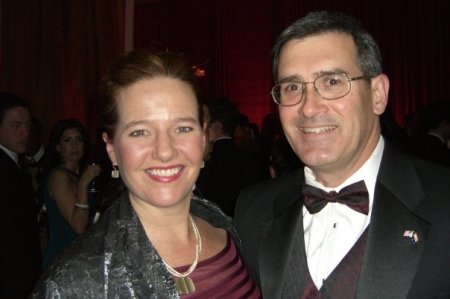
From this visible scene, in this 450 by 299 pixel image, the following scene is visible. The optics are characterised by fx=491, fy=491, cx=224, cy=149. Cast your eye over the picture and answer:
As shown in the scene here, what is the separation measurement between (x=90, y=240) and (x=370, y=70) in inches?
45.4

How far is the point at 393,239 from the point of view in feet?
5.35

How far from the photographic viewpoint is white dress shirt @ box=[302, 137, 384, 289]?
1.77 meters

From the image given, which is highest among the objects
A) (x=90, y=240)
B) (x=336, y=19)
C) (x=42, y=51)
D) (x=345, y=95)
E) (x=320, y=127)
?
(x=42, y=51)

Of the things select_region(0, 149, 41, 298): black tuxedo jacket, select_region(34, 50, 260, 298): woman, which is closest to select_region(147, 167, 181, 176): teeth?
select_region(34, 50, 260, 298): woman

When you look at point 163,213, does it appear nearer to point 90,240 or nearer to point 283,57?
point 90,240

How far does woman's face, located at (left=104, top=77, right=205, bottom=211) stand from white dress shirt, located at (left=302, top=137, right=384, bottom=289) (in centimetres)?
53

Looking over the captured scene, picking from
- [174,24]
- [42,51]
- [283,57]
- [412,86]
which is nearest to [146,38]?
[174,24]

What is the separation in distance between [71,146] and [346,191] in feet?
8.99

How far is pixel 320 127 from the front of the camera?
5.76ft

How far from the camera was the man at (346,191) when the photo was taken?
5.25ft

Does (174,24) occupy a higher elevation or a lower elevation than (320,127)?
higher

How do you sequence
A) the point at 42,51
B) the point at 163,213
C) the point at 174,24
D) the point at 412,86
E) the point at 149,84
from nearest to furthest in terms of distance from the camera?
the point at 149,84
the point at 163,213
the point at 42,51
the point at 412,86
the point at 174,24

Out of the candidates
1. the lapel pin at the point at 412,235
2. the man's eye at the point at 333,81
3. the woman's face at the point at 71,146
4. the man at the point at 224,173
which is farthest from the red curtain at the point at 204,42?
the lapel pin at the point at 412,235

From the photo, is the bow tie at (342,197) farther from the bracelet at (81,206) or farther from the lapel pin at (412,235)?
the bracelet at (81,206)
